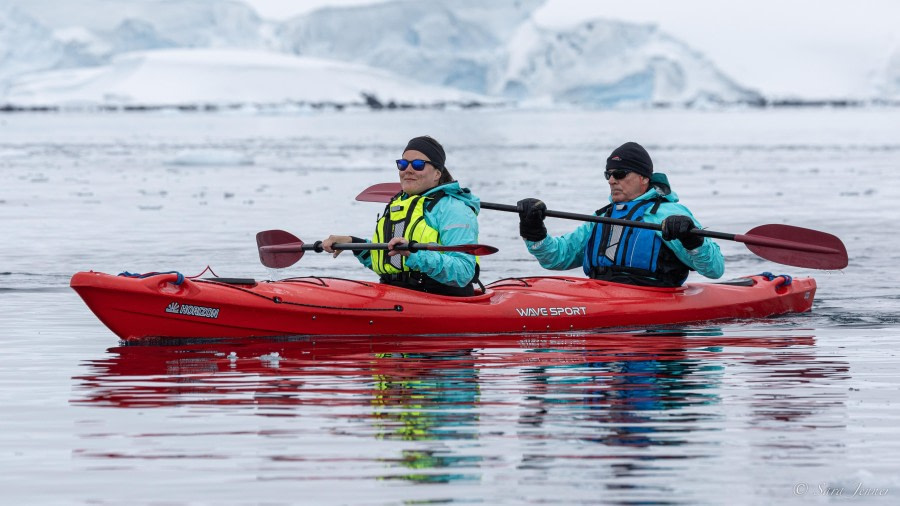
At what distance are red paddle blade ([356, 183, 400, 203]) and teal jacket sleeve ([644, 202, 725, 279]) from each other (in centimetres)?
149

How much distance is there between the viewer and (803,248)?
7.54 meters

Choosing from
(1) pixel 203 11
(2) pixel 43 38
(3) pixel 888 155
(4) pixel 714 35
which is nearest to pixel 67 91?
(2) pixel 43 38

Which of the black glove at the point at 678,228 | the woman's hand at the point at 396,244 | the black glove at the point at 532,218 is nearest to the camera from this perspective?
the woman's hand at the point at 396,244

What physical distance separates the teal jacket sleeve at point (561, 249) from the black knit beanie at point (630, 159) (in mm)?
352

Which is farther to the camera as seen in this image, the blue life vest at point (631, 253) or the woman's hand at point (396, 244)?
the blue life vest at point (631, 253)

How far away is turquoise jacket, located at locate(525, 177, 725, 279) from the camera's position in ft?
22.8

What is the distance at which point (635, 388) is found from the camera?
525 cm

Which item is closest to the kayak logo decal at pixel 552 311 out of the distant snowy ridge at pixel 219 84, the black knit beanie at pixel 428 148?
the black knit beanie at pixel 428 148

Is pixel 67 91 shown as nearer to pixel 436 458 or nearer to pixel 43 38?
pixel 43 38

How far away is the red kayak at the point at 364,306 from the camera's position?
645 cm

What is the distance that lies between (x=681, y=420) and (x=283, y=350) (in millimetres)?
2387

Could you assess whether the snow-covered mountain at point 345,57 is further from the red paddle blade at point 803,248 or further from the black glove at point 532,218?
the black glove at point 532,218

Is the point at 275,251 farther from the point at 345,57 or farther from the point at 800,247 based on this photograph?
the point at 345,57

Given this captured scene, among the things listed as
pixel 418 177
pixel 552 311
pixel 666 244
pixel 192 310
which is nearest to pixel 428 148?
pixel 418 177
